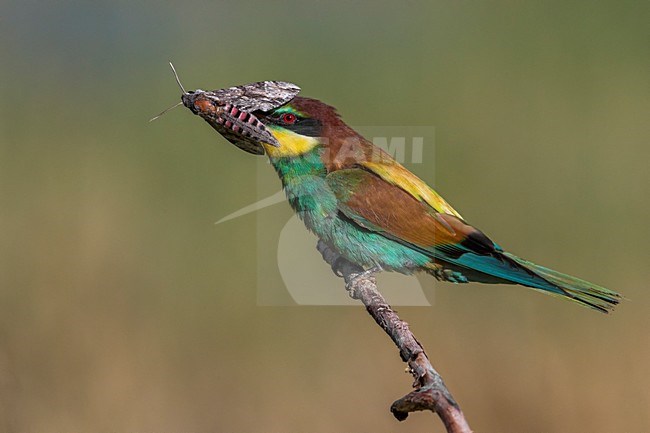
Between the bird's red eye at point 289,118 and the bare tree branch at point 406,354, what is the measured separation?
1.24 ft

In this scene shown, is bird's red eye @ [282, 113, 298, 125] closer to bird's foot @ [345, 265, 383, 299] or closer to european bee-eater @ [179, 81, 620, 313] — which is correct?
european bee-eater @ [179, 81, 620, 313]

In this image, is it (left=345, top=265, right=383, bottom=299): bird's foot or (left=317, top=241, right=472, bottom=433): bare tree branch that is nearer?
(left=317, top=241, right=472, bottom=433): bare tree branch

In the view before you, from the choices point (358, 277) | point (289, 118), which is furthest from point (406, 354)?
point (289, 118)

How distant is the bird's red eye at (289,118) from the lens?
2062mm

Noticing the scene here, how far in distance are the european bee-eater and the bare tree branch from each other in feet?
0.25

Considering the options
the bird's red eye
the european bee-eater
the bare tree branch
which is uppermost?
the bird's red eye

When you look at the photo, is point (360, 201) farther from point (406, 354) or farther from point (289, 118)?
point (406, 354)

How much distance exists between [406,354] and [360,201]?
0.61m

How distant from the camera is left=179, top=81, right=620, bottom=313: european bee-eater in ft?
6.76

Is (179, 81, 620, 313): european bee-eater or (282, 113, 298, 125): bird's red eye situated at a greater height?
(282, 113, 298, 125): bird's red eye

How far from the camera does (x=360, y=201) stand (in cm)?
210

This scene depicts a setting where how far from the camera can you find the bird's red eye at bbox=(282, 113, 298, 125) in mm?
2062

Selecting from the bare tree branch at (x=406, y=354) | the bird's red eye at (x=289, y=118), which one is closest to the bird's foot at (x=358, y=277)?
the bare tree branch at (x=406, y=354)

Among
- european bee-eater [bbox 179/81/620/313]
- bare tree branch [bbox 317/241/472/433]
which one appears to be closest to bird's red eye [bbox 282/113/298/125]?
european bee-eater [bbox 179/81/620/313]
